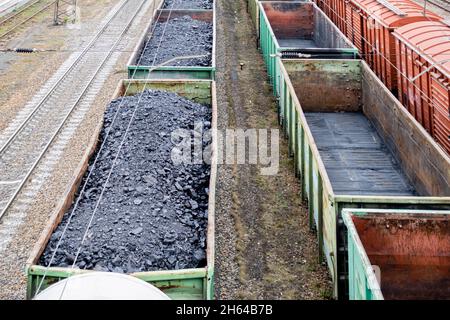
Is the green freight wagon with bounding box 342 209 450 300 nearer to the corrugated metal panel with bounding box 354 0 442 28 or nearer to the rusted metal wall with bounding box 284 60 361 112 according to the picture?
the rusted metal wall with bounding box 284 60 361 112

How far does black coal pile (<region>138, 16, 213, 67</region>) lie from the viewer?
15.2 metres

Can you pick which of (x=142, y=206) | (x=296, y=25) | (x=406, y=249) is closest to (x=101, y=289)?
(x=142, y=206)

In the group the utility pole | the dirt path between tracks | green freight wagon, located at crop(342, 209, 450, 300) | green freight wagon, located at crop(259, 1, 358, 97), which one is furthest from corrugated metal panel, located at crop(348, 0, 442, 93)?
the utility pole

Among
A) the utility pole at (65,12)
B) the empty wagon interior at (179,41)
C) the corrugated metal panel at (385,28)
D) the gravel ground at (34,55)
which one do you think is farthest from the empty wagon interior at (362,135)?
the utility pole at (65,12)

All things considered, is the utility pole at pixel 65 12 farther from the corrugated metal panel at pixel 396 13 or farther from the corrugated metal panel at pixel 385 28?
the corrugated metal panel at pixel 385 28

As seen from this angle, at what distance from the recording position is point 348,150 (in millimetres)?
11430

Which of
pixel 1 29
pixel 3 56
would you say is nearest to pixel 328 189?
pixel 3 56

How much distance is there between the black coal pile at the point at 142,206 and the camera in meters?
7.08

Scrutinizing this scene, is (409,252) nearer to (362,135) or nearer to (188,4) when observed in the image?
(362,135)

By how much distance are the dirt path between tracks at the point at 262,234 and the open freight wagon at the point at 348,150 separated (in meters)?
0.47

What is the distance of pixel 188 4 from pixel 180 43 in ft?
27.4

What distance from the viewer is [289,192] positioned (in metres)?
11.1

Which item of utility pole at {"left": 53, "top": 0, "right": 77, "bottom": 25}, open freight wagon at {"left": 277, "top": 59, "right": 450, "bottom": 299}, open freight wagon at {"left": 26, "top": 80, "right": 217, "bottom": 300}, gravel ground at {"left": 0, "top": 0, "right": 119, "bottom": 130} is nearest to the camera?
open freight wagon at {"left": 26, "top": 80, "right": 217, "bottom": 300}

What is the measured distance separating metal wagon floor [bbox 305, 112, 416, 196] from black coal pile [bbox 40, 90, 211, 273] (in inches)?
98.1
